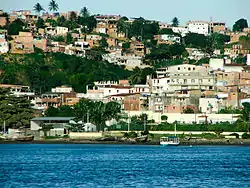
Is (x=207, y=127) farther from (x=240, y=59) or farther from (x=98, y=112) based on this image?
(x=240, y=59)

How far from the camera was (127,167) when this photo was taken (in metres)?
64.1

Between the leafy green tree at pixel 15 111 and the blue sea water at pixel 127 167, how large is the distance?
2021cm

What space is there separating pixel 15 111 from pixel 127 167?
48.9 metres

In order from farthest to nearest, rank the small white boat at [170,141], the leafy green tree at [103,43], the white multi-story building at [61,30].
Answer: the white multi-story building at [61,30] → the leafy green tree at [103,43] → the small white boat at [170,141]

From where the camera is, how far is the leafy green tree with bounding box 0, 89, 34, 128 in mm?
108938

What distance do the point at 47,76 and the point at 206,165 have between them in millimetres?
76921

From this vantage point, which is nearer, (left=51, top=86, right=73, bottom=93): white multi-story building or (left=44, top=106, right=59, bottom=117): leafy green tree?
(left=44, top=106, right=59, bottom=117): leafy green tree

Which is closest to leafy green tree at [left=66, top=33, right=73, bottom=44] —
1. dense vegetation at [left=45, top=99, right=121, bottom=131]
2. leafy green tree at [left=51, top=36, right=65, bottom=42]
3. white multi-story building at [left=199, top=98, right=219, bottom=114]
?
leafy green tree at [left=51, top=36, right=65, bottom=42]

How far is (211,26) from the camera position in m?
200

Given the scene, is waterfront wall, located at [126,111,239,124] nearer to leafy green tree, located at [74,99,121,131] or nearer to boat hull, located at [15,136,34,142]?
leafy green tree, located at [74,99,121,131]

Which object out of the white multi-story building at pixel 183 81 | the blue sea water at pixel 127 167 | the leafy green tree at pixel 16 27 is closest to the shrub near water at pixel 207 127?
the blue sea water at pixel 127 167

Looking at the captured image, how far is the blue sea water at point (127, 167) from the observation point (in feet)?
172

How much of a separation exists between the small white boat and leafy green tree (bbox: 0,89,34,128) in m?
19.8

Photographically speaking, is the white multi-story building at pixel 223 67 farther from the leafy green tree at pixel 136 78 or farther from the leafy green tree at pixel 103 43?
the leafy green tree at pixel 103 43
